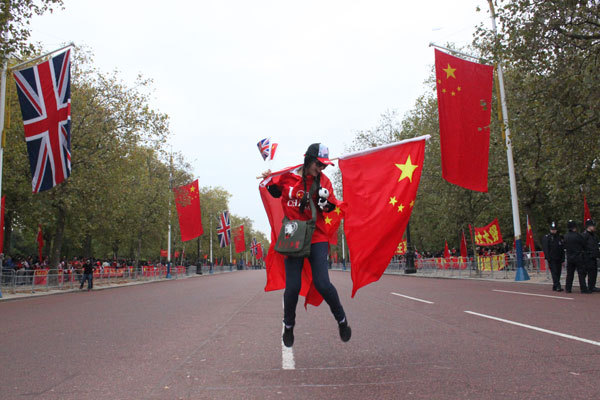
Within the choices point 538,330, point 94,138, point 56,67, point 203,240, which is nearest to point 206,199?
point 203,240

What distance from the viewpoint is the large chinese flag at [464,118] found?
48.9 feet

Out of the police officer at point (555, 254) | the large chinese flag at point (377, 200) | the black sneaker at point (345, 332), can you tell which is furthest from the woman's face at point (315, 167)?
the police officer at point (555, 254)

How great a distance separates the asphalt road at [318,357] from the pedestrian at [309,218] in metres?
0.49

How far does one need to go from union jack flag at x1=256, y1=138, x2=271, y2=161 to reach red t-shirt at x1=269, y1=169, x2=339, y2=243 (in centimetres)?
1470

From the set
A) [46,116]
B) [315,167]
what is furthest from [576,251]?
[46,116]

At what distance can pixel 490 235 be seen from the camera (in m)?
29.9

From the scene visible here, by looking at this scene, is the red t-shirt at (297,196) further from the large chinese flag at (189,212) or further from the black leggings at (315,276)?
the large chinese flag at (189,212)

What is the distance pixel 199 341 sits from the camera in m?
6.67

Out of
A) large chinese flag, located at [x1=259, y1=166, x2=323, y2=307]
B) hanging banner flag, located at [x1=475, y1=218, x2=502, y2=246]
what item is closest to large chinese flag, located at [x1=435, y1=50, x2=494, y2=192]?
large chinese flag, located at [x1=259, y1=166, x2=323, y2=307]

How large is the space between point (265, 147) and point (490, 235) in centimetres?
1697

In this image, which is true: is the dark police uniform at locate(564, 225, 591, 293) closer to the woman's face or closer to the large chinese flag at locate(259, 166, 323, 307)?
the large chinese flag at locate(259, 166, 323, 307)

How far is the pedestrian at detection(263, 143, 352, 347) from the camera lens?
4.84 metres

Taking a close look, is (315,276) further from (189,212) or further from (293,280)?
(189,212)

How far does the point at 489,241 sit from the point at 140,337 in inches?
1051
